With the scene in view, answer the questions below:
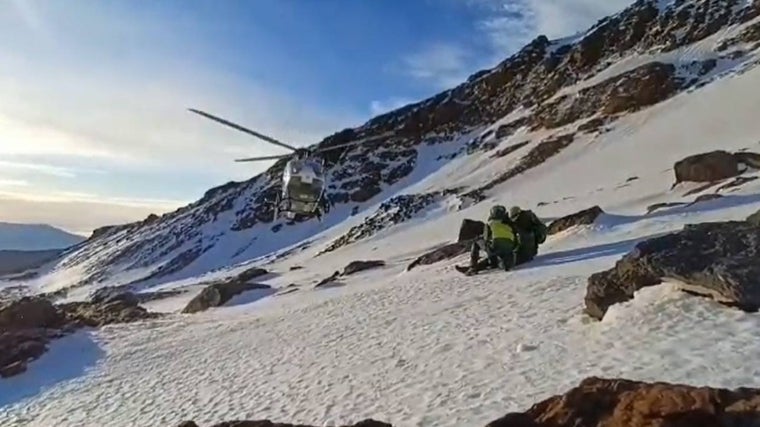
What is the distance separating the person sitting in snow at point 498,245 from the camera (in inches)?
869

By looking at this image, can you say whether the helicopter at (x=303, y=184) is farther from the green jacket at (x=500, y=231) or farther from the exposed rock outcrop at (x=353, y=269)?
the exposed rock outcrop at (x=353, y=269)

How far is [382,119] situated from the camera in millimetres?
121812

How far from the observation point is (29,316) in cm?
2633

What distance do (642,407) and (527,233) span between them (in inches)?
625

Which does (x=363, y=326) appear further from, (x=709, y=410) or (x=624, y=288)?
(x=709, y=410)

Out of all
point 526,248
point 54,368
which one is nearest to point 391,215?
point 526,248

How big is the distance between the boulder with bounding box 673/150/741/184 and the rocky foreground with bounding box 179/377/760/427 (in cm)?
2485

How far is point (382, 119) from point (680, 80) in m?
61.0

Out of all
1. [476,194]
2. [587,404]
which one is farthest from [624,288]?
[476,194]

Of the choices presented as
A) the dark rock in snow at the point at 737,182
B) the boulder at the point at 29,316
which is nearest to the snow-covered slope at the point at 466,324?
the dark rock in snow at the point at 737,182

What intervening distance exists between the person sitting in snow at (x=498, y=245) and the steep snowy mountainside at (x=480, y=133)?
38.6 m

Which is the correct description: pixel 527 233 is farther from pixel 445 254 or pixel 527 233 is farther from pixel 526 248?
pixel 445 254

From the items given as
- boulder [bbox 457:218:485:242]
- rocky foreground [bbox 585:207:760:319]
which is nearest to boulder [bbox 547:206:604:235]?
boulder [bbox 457:218:485:242]

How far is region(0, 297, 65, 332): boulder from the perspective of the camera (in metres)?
25.7
